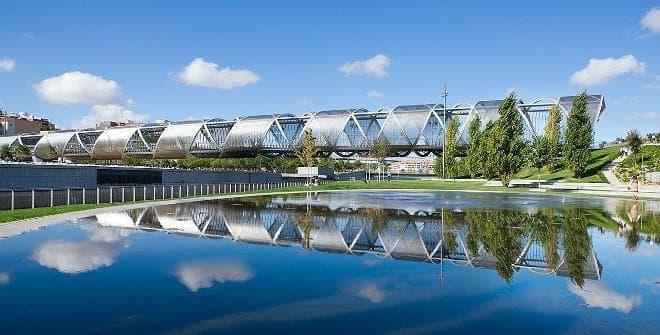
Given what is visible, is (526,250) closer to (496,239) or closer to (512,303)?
(496,239)

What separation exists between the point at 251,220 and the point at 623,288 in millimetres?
11908

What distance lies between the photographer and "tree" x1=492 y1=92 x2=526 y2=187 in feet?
159

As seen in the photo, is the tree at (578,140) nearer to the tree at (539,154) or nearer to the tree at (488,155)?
the tree at (539,154)

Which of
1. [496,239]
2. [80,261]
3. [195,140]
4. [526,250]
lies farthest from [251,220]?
[195,140]

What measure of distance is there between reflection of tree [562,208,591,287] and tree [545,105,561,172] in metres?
50.5

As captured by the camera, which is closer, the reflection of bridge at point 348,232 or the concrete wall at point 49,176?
the reflection of bridge at point 348,232

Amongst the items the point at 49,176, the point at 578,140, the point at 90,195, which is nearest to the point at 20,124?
the point at 49,176

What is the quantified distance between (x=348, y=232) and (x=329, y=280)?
5637 millimetres

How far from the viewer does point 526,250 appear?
10070 millimetres

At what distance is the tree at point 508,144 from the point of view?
4838 cm

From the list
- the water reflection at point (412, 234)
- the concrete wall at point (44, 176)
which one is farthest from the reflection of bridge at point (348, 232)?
the concrete wall at point (44, 176)

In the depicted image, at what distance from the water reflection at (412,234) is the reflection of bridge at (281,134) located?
68382 millimetres

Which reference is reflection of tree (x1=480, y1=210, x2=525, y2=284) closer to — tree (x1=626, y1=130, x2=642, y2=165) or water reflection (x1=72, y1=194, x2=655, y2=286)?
water reflection (x1=72, y1=194, x2=655, y2=286)

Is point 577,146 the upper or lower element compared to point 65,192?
upper
